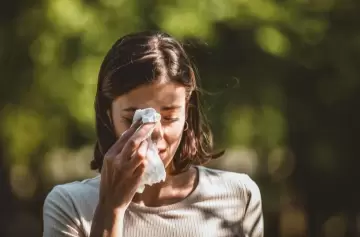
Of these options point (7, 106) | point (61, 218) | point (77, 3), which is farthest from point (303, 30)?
point (61, 218)

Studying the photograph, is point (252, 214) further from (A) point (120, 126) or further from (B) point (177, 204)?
(A) point (120, 126)

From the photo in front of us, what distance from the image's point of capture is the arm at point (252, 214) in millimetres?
2527

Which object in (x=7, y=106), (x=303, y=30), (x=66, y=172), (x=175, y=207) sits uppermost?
(x=175, y=207)

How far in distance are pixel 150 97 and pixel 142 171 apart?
21cm

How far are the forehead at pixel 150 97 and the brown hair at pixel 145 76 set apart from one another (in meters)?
0.02

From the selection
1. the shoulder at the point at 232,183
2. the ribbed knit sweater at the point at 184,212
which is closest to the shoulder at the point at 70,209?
the ribbed knit sweater at the point at 184,212

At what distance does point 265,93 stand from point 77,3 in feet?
3.72

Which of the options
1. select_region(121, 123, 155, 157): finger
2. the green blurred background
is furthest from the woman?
the green blurred background

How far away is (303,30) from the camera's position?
4.98 meters

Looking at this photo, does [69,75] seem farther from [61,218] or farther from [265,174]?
[61,218]

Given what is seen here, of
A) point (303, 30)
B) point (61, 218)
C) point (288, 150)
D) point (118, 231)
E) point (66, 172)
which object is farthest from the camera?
point (66, 172)

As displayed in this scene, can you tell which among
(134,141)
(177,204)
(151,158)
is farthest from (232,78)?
(134,141)

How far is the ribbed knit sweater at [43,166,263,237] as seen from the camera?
2.32 metres

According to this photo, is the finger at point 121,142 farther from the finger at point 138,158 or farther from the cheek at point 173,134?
the cheek at point 173,134
